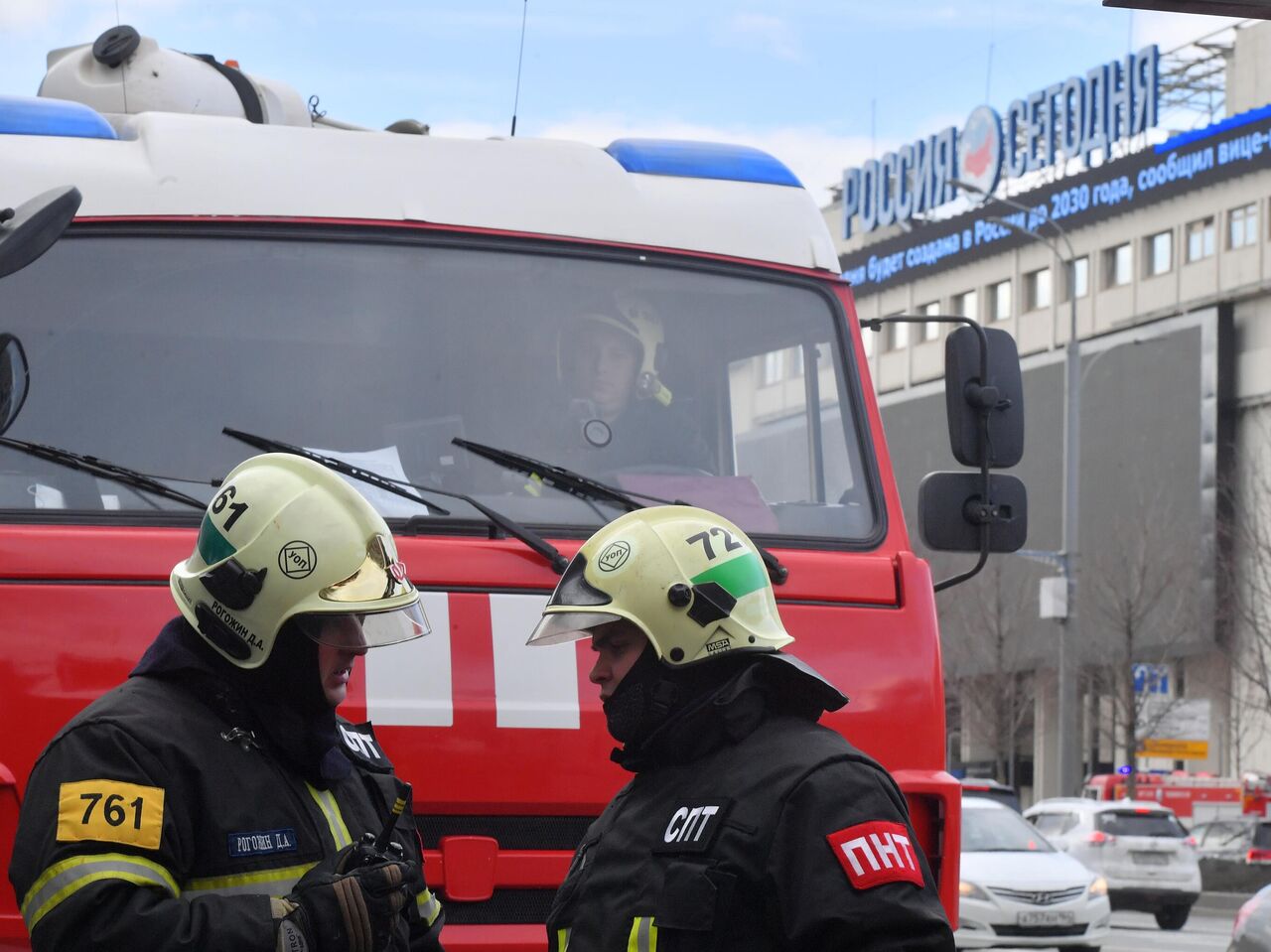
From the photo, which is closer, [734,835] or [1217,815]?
[734,835]

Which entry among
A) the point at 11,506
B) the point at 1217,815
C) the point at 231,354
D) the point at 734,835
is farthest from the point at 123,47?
the point at 1217,815

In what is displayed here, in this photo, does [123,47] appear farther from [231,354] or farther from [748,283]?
[748,283]

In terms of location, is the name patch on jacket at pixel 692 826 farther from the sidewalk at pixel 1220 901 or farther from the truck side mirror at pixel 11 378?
the sidewalk at pixel 1220 901

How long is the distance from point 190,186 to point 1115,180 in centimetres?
5531

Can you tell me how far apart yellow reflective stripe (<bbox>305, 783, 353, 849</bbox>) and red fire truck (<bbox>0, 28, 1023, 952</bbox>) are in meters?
1.29

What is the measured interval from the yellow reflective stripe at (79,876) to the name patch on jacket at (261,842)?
0.53 feet

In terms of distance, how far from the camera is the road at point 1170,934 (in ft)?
68.2

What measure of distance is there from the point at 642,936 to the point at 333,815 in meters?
0.64

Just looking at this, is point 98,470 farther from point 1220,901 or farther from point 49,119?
point 1220,901

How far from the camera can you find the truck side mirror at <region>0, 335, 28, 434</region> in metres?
5.13

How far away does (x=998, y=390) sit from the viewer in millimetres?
5980

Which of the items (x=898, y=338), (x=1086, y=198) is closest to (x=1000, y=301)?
(x=898, y=338)

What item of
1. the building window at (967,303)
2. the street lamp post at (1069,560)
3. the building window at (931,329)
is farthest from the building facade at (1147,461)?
the street lamp post at (1069,560)

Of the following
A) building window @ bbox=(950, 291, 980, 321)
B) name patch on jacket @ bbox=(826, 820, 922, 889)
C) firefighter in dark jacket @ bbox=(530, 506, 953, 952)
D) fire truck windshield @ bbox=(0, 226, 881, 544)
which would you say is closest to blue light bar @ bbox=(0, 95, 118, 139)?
fire truck windshield @ bbox=(0, 226, 881, 544)
